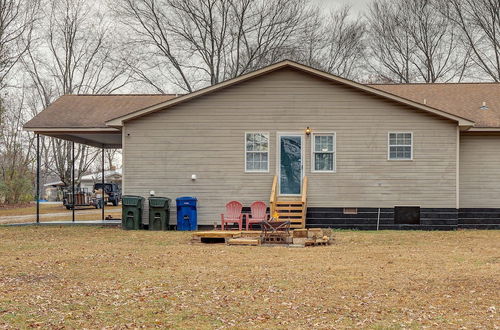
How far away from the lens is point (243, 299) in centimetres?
804

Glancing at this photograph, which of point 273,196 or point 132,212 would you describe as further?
point 132,212

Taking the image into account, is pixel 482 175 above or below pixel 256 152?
below

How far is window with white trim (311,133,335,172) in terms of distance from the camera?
60.3 feet

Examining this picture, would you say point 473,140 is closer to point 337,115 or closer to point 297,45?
point 337,115

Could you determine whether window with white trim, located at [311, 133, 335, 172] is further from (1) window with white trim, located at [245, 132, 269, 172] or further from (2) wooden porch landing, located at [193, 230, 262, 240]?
(2) wooden porch landing, located at [193, 230, 262, 240]

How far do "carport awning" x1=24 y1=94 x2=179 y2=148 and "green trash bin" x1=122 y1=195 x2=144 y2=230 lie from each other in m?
2.53

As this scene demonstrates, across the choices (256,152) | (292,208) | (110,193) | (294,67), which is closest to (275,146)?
(256,152)

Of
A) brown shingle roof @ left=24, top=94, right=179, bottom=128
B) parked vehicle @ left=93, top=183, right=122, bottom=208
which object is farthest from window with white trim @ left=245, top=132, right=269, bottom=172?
parked vehicle @ left=93, top=183, right=122, bottom=208

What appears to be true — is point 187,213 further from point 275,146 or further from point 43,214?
point 43,214

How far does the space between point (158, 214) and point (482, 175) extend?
10055 millimetres

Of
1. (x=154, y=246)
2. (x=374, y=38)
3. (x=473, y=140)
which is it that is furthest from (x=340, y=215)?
(x=374, y=38)

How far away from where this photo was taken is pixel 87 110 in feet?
68.2

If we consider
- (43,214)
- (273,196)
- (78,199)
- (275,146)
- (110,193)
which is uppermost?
(275,146)

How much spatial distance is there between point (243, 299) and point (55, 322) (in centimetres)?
239
